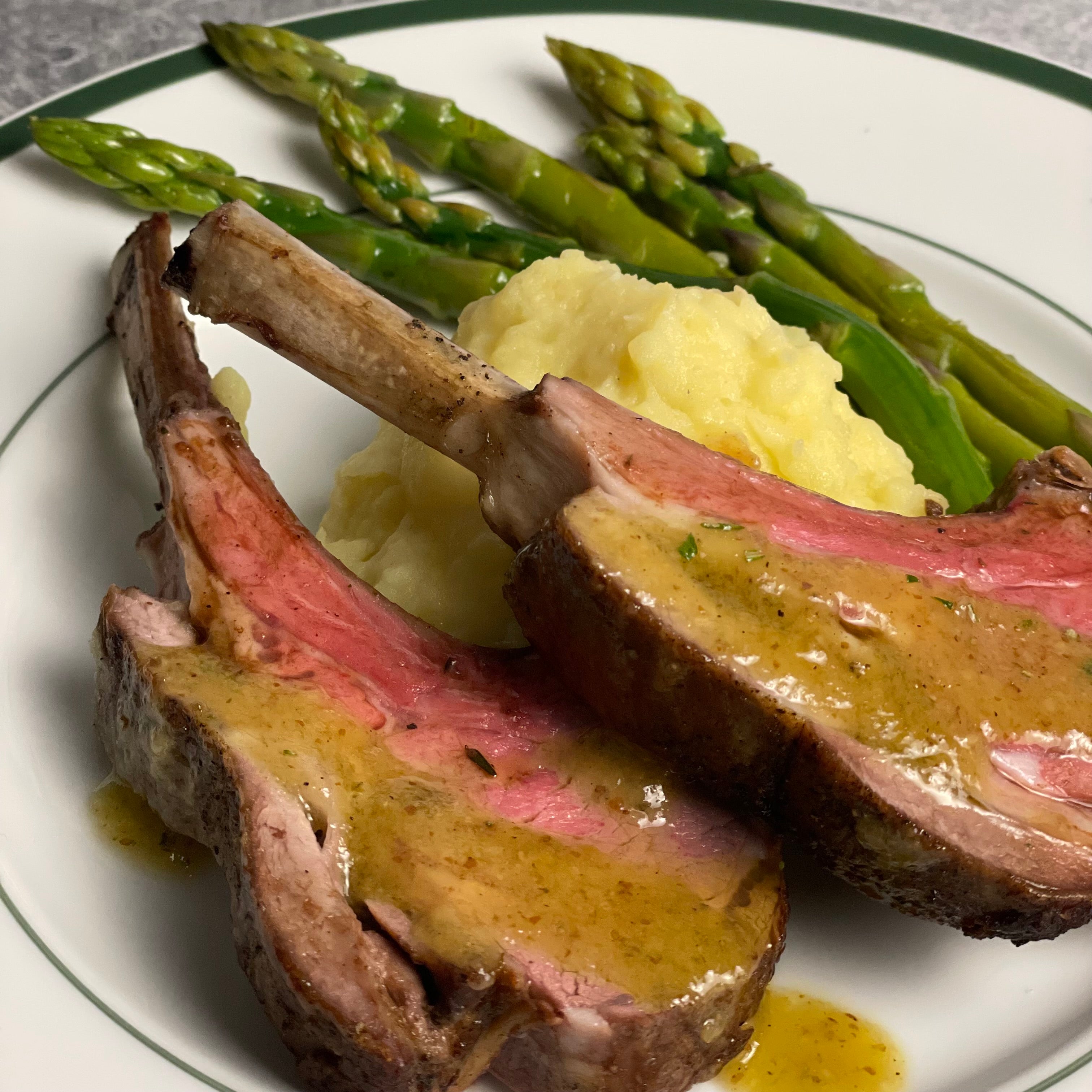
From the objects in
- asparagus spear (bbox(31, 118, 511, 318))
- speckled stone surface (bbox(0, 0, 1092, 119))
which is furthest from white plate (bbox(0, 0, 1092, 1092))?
speckled stone surface (bbox(0, 0, 1092, 119))

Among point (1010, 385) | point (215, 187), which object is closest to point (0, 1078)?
point (215, 187)

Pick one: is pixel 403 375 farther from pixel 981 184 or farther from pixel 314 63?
pixel 981 184

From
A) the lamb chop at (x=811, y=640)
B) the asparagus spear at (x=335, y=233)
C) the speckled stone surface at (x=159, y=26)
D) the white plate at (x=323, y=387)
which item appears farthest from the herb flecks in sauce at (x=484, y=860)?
the speckled stone surface at (x=159, y=26)

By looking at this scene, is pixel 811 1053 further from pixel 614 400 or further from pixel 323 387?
pixel 323 387

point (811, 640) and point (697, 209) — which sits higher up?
point (697, 209)

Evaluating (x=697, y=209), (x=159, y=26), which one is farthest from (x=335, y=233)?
(x=159, y=26)

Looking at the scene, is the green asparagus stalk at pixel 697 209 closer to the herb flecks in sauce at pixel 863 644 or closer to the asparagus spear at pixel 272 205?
the asparagus spear at pixel 272 205
